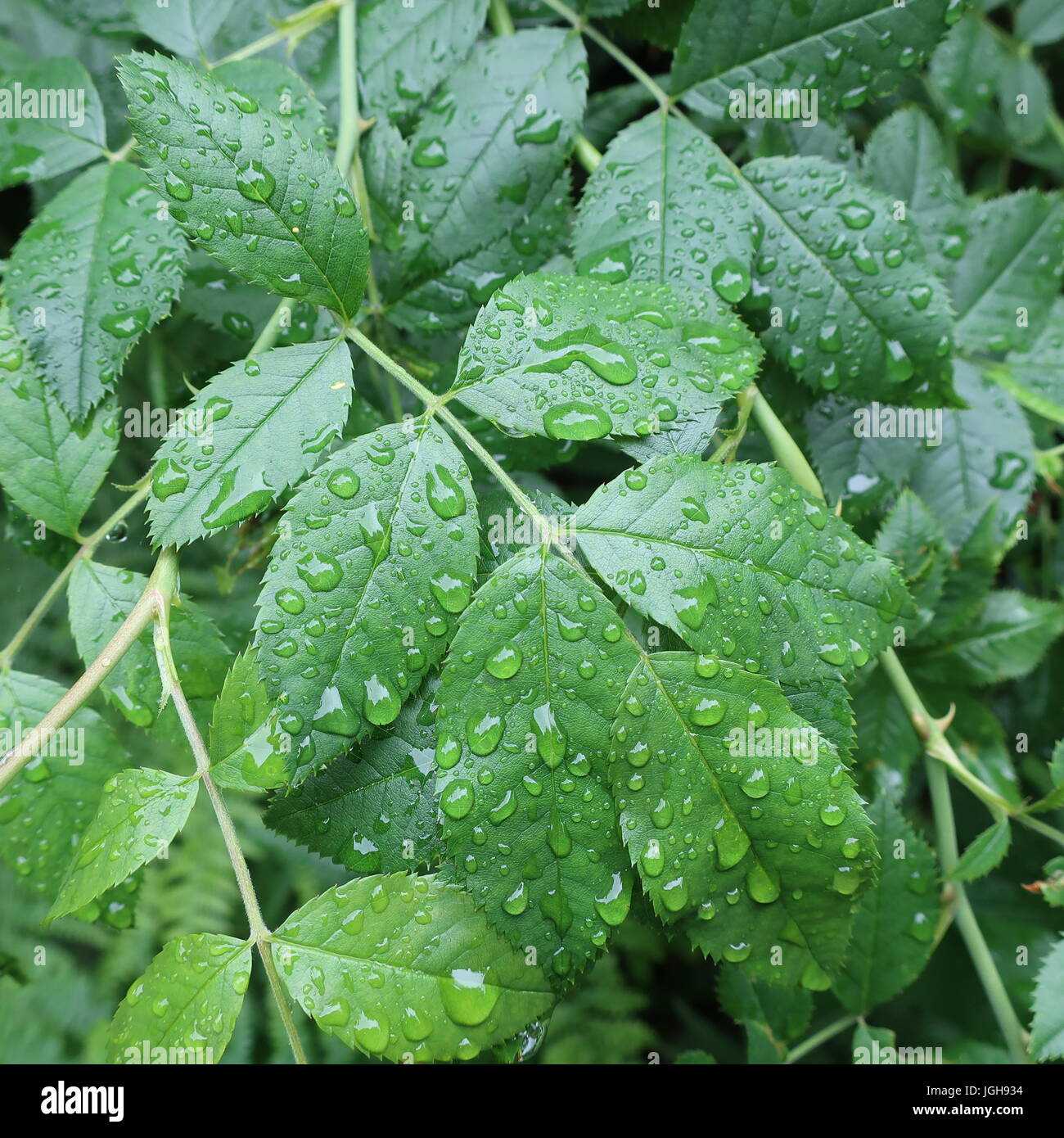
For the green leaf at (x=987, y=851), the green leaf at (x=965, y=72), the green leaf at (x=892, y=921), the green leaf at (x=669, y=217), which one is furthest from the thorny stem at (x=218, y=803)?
the green leaf at (x=965, y=72)

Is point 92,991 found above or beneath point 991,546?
beneath

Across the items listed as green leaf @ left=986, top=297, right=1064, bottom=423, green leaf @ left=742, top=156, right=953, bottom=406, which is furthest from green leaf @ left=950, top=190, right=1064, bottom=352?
green leaf @ left=742, top=156, right=953, bottom=406

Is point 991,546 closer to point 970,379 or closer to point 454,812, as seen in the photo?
point 970,379

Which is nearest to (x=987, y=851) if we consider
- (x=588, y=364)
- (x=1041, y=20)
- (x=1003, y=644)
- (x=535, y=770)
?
(x=1003, y=644)

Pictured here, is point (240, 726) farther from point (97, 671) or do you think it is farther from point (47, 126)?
point (47, 126)
